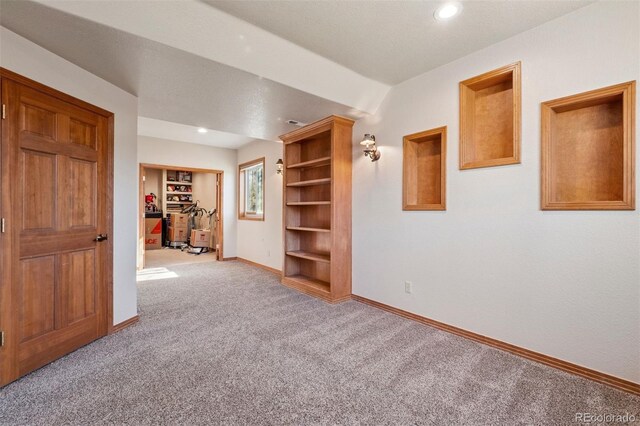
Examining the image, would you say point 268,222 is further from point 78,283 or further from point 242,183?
point 78,283

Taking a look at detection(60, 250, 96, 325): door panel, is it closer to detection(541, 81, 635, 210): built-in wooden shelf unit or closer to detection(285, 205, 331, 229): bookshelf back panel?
detection(285, 205, 331, 229): bookshelf back panel

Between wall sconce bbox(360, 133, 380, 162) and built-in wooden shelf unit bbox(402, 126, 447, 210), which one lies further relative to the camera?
wall sconce bbox(360, 133, 380, 162)

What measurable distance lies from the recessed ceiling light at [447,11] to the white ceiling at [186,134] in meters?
3.91

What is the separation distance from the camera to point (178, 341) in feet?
8.34

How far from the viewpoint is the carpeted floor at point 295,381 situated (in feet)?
5.41

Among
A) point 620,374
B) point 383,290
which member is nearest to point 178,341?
point 383,290

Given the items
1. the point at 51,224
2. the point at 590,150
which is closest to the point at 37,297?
the point at 51,224

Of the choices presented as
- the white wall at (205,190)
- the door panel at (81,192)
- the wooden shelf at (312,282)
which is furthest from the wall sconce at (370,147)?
the white wall at (205,190)

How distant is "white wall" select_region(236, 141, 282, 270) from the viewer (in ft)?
17.7

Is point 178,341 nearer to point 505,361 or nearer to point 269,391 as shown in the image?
point 269,391

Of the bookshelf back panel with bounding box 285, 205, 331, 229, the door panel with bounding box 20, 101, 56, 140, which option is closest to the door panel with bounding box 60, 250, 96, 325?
the door panel with bounding box 20, 101, 56, 140

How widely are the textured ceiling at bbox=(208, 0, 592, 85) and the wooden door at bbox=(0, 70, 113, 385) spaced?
58.8 inches

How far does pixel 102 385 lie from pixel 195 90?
8.47ft

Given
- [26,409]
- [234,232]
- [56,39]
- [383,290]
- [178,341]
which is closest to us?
[26,409]
